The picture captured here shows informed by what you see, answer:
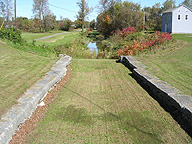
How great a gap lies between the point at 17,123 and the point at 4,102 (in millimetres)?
1112

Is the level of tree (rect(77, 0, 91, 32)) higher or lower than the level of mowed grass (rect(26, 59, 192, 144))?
higher

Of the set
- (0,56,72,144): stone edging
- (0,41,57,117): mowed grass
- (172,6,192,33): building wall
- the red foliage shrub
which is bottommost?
(0,56,72,144): stone edging

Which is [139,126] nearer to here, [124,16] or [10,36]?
[10,36]

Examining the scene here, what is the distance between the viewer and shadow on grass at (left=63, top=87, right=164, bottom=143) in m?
3.99

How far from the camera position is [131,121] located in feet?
15.2

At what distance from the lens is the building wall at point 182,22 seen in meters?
35.2

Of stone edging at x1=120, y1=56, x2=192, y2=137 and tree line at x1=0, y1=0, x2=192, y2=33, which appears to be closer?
stone edging at x1=120, y1=56, x2=192, y2=137

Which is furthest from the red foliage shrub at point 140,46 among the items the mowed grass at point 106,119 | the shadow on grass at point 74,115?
the shadow on grass at point 74,115

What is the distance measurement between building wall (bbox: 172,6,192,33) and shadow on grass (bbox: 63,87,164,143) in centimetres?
3382

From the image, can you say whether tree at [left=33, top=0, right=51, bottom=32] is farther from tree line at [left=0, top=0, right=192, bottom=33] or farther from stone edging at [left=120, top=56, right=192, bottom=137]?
stone edging at [left=120, top=56, right=192, bottom=137]

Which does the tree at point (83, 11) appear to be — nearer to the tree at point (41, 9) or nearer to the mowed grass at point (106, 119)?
the tree at point (41, 9)

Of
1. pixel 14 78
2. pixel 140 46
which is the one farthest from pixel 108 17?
pixel 14 78

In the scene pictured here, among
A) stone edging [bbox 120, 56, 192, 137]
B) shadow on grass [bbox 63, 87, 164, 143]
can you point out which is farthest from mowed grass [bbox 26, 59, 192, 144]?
stone edging [bbox 120, 56, 192, 137]

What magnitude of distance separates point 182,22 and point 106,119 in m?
35.3
